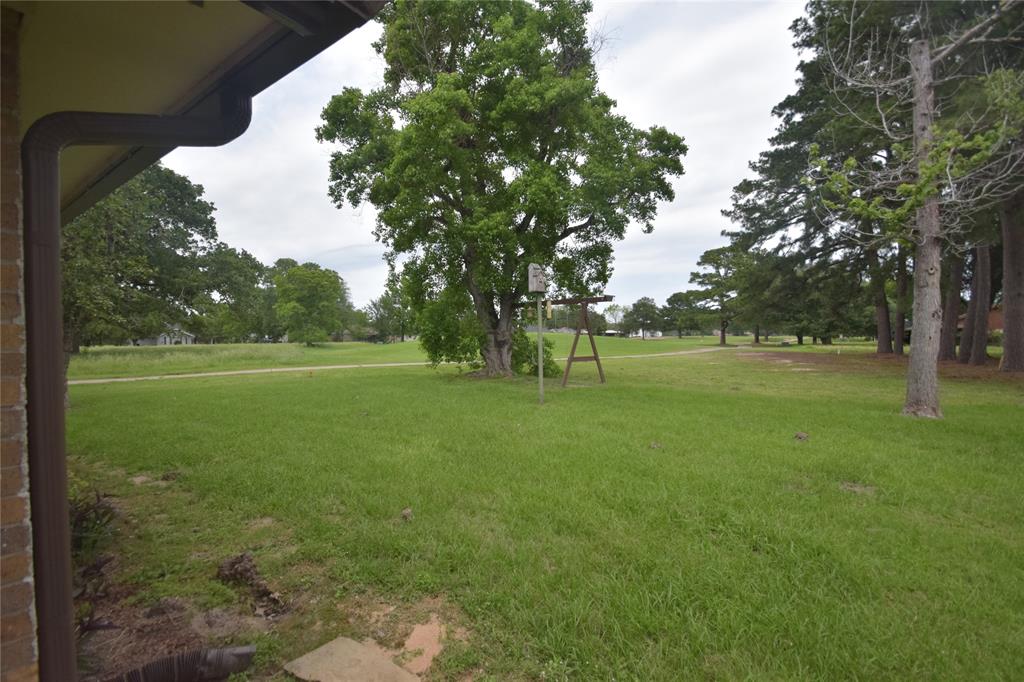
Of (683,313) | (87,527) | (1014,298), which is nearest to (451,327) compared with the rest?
(87,527)

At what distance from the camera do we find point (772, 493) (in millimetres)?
3812

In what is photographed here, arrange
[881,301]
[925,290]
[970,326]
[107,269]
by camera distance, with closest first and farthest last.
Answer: [925,290] → [107,269] → [970,326] → [881,301]

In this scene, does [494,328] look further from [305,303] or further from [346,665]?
[305,303]

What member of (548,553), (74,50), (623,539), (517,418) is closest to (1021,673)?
(623,539)

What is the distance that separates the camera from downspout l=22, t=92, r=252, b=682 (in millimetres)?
1481

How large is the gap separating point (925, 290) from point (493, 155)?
9758 mm

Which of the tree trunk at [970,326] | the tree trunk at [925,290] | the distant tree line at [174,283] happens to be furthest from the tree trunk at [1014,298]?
the distant tree line at [174,283]

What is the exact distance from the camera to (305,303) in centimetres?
4225

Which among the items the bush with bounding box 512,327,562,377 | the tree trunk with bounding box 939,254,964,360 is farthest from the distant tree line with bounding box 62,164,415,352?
the tree trunk with bounding box 939,254,964,360

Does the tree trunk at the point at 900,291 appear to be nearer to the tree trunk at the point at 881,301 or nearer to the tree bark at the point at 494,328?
the tree trunk at the point at 881,301

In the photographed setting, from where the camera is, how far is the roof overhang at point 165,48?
1701 millimetres

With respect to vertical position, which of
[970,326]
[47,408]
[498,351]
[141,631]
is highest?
[970,326]

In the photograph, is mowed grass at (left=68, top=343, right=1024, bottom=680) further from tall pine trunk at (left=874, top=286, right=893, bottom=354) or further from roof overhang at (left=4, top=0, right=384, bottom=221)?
tall pine trunk at (left=874, top=286, right=893, bottom=354)

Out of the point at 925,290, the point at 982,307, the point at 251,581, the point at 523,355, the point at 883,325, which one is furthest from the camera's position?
the point at 883,325
